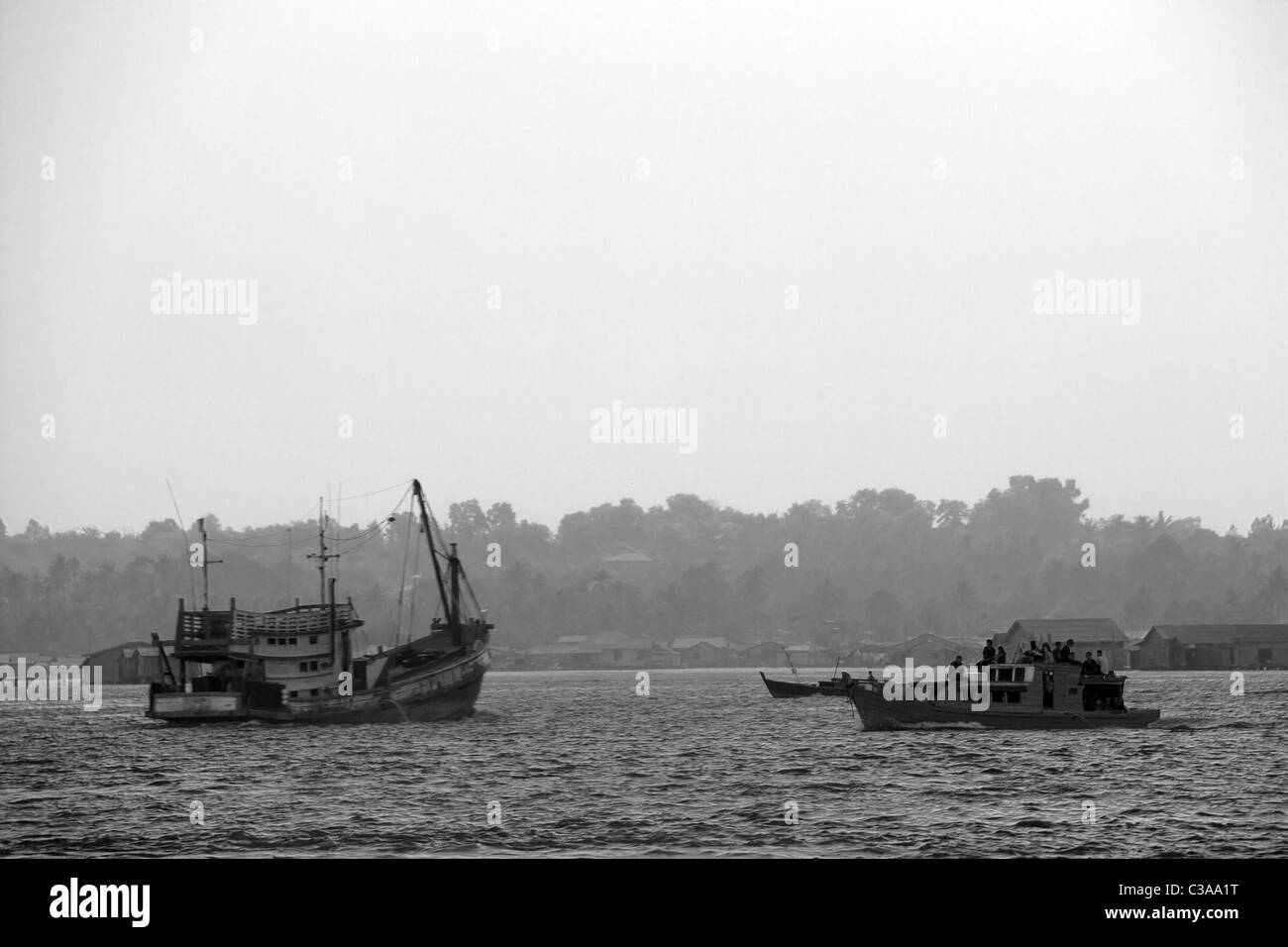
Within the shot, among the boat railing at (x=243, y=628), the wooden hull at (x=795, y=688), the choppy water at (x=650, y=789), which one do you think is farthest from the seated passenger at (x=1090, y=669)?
the wooden hull at (x=795, y=688)

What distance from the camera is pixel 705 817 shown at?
5238cm

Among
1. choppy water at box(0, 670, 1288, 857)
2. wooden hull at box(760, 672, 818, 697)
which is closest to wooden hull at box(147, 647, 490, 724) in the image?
choppy water at box(0, 670, 1288, 857)

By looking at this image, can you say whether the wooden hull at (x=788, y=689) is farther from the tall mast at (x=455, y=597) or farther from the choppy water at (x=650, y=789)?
the tall mast at (x=455, y=597)

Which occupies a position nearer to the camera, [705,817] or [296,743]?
[705,817]

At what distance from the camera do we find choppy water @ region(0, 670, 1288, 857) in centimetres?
4656

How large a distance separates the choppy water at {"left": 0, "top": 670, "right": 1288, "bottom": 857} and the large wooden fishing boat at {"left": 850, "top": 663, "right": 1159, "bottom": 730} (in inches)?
49.6

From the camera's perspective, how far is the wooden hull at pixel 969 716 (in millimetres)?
88250

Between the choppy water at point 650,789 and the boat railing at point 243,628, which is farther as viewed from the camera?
the boat railing at point 243,628

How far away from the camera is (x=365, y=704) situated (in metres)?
106

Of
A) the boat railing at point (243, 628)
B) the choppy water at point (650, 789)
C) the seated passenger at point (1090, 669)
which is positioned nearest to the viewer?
the choppy water at point (650, 789)

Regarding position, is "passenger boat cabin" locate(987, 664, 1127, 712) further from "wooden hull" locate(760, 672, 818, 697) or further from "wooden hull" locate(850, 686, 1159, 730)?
"wooden hull" locate(760, 672, 818, 697)
